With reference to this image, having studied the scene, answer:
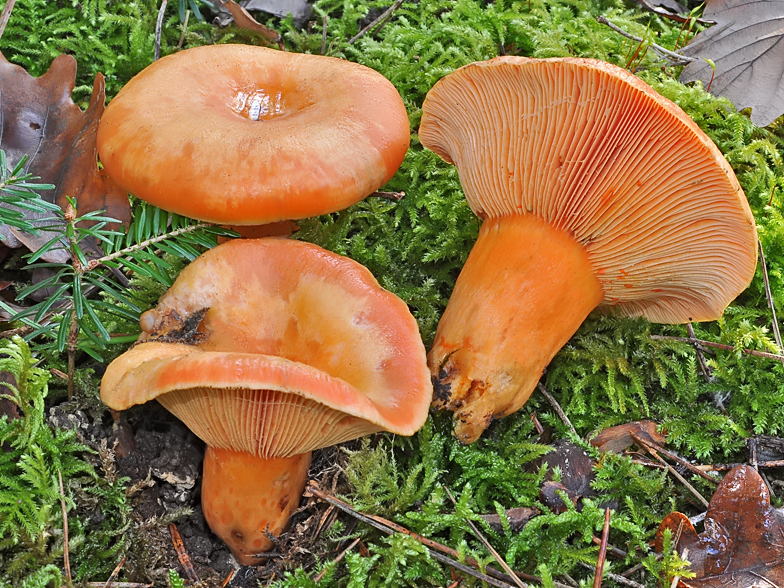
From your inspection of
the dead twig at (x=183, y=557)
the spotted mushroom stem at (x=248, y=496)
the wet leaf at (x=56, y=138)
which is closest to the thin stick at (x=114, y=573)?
the dead twig at (x=183, y=557)

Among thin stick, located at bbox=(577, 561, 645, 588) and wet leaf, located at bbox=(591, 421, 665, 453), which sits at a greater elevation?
wet leaf, located at bbox=(591, 421, 665, 453)

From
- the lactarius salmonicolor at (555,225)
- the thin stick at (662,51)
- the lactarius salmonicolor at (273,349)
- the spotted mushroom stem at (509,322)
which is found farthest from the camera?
the thin stick at (662,51)

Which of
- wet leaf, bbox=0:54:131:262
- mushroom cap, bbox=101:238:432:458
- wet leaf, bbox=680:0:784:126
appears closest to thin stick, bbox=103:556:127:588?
mushroom cap, bbox=101:238:432:458

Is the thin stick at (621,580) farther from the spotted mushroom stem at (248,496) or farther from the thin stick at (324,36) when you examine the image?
the thin stick at (324,36)

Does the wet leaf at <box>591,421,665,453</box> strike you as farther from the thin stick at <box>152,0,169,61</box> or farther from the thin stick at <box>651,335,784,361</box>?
the thin stick at <box>152,0,169,61</box>

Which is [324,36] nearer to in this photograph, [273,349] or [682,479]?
[273,349]

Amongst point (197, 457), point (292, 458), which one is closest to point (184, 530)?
point (197, 457)

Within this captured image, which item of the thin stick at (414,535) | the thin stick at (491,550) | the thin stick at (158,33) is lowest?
the thin stick at (414,535)

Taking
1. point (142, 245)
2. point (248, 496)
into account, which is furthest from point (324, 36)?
point (248, 496)
